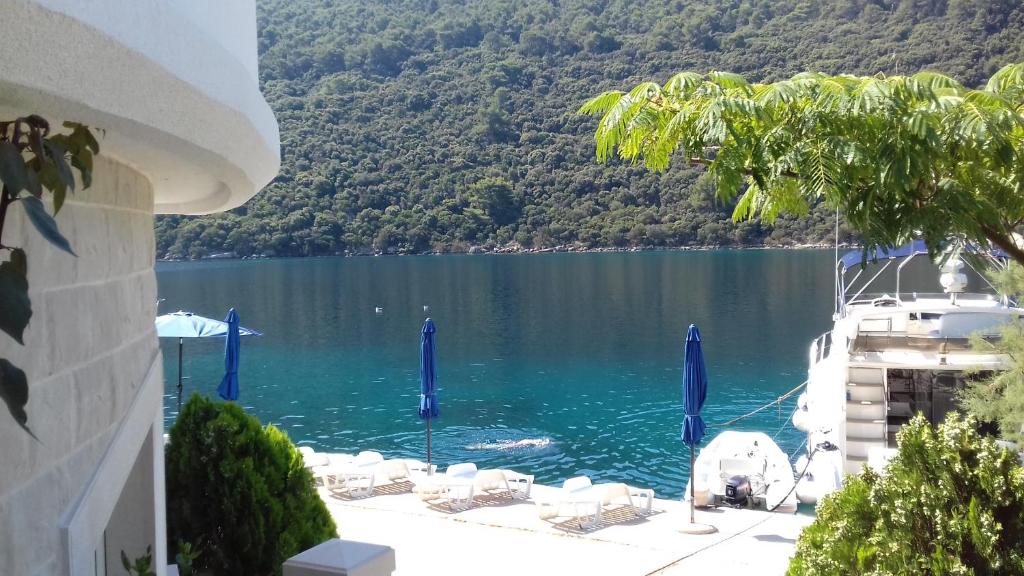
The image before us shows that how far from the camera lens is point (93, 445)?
2.12m

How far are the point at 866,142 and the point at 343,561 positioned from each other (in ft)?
7.66

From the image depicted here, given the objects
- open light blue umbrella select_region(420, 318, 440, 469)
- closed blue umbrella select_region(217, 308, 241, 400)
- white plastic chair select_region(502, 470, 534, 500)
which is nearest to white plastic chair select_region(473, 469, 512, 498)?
white plastic chair select_region(502, 470, 534, 500)

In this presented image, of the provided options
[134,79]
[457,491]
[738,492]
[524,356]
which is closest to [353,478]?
[457,491]

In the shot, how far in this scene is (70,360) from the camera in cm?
194

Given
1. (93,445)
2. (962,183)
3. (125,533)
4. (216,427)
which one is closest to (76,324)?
(93,445)

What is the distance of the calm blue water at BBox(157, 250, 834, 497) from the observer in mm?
20766

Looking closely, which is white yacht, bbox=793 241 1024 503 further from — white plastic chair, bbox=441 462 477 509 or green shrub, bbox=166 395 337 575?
green shrub, bbox=166 395 337 575

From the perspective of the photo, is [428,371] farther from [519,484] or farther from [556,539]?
[556,539]

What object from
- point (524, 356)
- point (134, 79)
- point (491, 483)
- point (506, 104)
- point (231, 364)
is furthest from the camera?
point (506, 104)

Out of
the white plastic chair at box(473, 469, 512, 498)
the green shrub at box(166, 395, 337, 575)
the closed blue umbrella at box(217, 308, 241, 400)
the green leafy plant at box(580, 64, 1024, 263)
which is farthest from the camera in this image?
the closed blue umbrella at box(217, 308, 241, 400)

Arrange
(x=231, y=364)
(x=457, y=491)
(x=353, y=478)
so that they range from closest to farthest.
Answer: (x=457, y=491) → (x=353, y=478) → (x=231, y=364)

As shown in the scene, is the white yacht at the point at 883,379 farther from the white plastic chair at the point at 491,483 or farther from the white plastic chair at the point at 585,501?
the white plastic chair at the point at 491,483

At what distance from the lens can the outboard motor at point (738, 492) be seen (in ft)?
36.8

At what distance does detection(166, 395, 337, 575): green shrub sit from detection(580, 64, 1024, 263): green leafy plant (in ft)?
11.5
